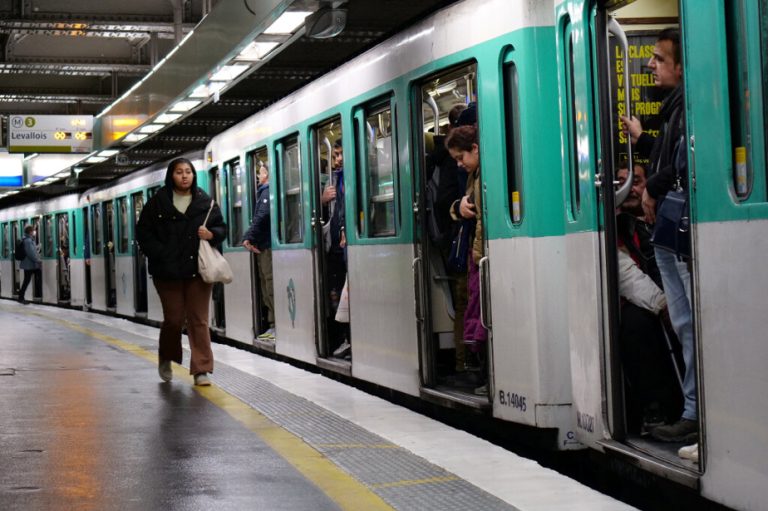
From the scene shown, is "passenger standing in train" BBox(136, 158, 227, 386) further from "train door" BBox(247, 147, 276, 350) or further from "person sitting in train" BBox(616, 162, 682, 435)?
"person sitting in train" BBox(616, 162, 682, 435)

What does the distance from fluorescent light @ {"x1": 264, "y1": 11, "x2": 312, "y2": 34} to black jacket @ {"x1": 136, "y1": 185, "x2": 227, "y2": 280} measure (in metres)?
1.80

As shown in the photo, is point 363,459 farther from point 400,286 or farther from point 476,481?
point 400,286

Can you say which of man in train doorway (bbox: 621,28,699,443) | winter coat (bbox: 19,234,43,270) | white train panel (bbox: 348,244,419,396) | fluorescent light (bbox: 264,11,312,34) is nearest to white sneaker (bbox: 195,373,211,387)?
white train panel (bbox: 348,244,419,396)

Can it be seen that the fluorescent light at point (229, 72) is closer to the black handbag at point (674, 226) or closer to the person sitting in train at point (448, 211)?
the person sitting in train at point (448, 211)

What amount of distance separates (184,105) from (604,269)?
799 cm

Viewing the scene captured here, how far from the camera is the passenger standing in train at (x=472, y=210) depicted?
736 cm

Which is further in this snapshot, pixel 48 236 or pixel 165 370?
pixel 48 236

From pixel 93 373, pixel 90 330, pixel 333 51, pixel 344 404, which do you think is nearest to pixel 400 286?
pixel 344 404

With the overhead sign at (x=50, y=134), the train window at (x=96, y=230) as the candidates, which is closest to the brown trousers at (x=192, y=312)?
the overhead sign at (x=50, y=134)

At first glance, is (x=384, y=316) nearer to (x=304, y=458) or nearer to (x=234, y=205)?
(x=304, y=458)

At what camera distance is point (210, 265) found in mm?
9859

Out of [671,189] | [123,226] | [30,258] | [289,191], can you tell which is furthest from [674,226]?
[30,258]

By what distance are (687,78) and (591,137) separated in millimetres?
1142

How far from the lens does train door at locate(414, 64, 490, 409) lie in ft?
26.2
